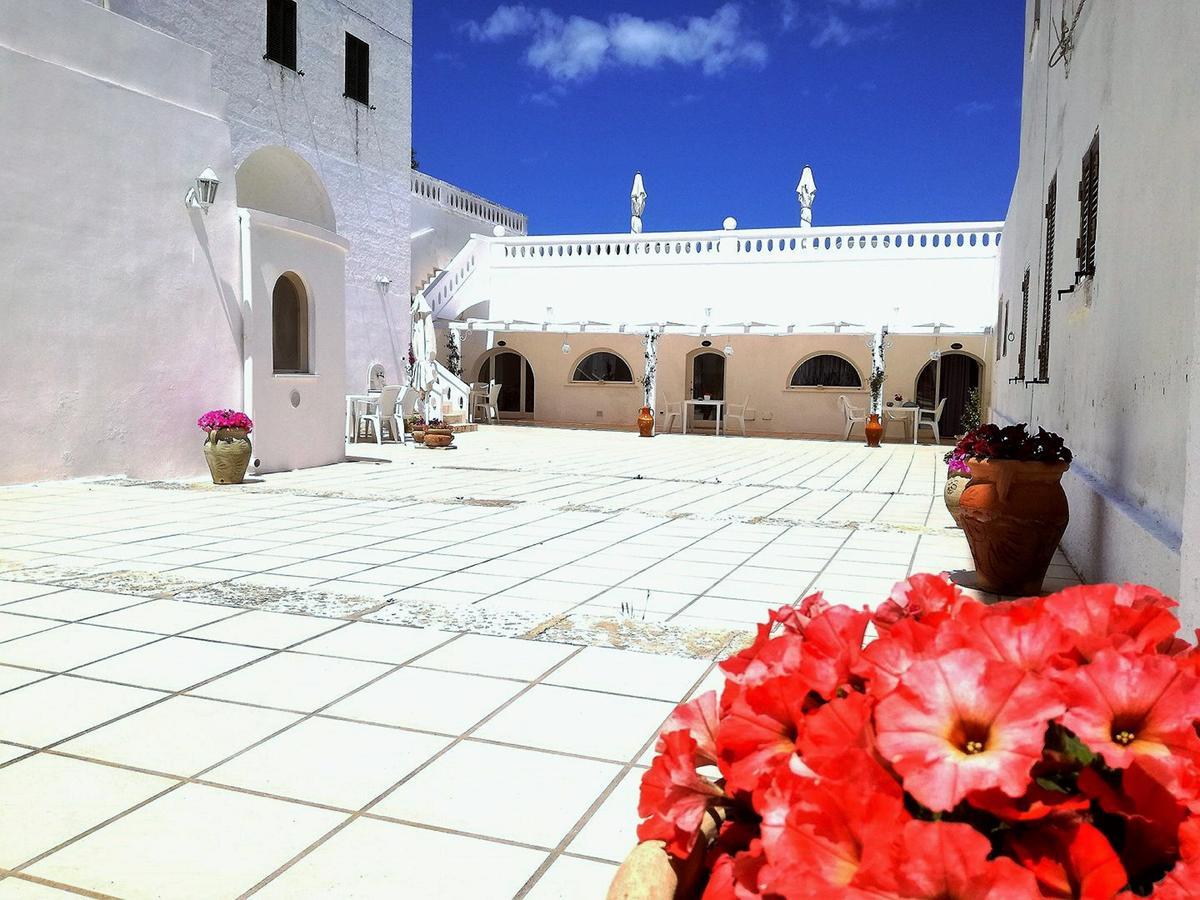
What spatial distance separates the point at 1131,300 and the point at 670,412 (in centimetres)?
1792

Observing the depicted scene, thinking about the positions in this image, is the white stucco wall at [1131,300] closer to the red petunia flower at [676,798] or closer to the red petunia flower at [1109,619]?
the red petunia flower at [1109,619]

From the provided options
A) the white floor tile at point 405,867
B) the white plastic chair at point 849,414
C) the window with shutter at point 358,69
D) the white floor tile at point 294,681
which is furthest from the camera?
the white plastic chair at point 849,414

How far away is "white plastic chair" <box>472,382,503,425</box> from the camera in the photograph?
72.2 feet

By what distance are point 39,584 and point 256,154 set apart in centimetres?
1161

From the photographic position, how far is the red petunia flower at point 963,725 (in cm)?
74

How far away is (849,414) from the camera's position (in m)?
19.2

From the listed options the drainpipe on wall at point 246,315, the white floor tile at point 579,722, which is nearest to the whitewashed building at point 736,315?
the drainpipe on wall at point 246,315

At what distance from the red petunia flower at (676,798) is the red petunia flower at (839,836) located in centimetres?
13

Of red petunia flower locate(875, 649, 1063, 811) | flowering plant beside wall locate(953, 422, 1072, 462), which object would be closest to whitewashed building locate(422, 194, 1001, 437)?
flowering plant beside wall locate(953, 422, 1072, 462)

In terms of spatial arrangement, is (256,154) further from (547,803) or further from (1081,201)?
(547,803)

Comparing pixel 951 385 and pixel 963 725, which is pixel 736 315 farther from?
pixel 963 725

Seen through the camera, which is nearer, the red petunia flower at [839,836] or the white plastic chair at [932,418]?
the red petunia flower at [839,836]

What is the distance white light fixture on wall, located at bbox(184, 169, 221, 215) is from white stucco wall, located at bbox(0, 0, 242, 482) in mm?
98

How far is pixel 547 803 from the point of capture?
2.27 meters
